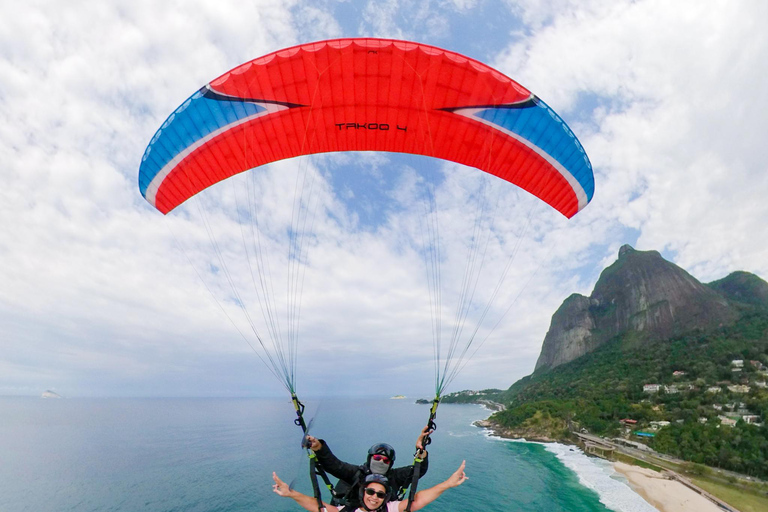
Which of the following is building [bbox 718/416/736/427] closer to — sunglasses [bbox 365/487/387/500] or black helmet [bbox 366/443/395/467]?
black helmet [bbox 366/443/395/467]

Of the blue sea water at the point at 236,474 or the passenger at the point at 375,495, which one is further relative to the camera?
the blue sea water at the point at 236,474

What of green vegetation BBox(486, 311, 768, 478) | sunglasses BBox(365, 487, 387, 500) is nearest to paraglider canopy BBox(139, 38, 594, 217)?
sunglasses BBox(365, 487, 387, 500)

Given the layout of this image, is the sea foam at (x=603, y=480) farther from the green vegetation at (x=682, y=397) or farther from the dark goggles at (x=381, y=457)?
the dark goggles at (x=381, y=457)

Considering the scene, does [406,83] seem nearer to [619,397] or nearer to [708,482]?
[708,482]

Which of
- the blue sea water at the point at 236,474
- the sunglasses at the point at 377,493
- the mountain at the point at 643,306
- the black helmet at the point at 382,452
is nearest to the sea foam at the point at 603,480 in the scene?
the blue sea water at the point at 236,474

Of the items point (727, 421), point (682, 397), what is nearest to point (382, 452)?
point (727, 421)

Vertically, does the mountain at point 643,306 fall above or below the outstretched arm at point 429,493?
above

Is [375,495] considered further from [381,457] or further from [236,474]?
[236,474]
